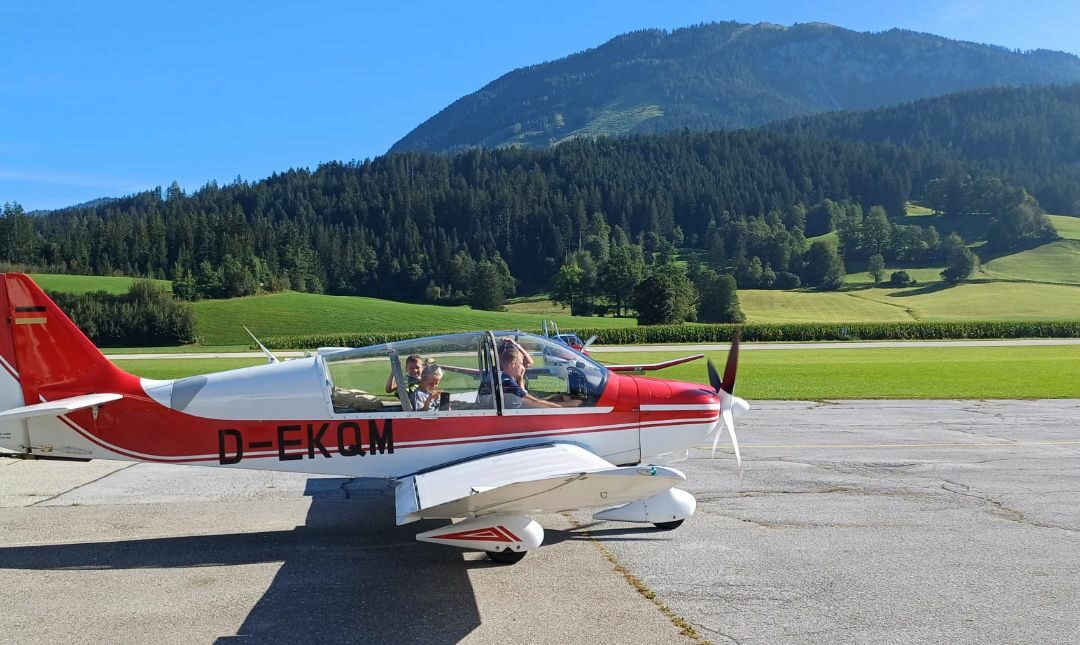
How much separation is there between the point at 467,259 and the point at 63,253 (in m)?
68.3

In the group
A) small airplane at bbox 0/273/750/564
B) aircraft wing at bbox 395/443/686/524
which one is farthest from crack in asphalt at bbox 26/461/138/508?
aircraft wing at bbox 395/443/686/524

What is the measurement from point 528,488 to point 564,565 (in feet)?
4.26

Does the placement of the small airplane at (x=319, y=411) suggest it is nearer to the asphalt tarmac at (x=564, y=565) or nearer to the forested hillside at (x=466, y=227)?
the asphalt tarmac at (x=564, y=565)

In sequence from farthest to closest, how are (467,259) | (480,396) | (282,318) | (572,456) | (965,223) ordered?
(965,223) → (467,259) → (282,318) → (480,396) → (572,456)

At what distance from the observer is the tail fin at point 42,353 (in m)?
7.62

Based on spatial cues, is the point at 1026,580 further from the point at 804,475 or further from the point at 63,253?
the point at 63,253

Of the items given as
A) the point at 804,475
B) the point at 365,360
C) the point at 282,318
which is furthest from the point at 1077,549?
the point at 282,318

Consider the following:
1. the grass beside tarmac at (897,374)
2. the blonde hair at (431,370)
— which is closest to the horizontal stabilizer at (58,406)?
the blonde hair at (431,370)

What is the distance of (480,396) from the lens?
7.69m

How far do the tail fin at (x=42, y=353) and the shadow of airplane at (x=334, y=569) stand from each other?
1.52 m

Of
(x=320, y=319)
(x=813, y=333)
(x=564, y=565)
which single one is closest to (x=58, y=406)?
(x=564, y=565)

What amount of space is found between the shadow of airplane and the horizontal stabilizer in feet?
4.24

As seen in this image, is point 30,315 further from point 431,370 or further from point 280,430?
point 431,370

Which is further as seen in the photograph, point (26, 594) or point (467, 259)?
point (467, 259)
